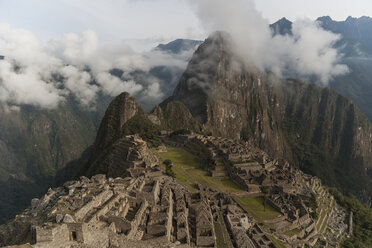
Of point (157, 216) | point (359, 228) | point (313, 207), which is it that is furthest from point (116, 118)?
point (359, 228)

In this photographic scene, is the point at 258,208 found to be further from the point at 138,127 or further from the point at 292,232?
the point at 138,127

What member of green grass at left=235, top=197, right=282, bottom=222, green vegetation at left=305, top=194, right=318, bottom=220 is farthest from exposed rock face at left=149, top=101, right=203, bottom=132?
green vegetation at left=305, top=194, right=318, bottom=220

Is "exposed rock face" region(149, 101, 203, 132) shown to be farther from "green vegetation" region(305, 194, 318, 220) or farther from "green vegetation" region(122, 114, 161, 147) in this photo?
"green vegetation" region(305, 194, 318, 220)

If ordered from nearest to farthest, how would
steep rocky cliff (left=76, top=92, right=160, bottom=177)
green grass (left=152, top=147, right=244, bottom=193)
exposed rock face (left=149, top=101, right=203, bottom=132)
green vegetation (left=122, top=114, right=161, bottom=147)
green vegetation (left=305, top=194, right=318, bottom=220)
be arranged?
green vegetation (left=305, top=194, right=318, bottom=220), green grass (left=152, top=147, right=244, bottom=193), steep rocky cliff (left=76, top=92, right=160, bottom=177), green vegetation (left=122, top=114, right=161, bottom=147), exposed rock face (left=149, top=101, right=203, bottom=132)

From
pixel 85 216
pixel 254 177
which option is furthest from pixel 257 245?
pixel 254 177

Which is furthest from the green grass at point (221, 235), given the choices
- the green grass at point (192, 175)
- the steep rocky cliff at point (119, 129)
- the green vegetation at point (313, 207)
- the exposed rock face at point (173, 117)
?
the exposed rock face at point (173, 117)

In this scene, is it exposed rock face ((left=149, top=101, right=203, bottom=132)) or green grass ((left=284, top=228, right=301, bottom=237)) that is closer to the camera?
green grass ((left=284, top=228, right=301, bottom=237))

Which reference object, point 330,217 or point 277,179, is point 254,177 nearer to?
point 277,179
